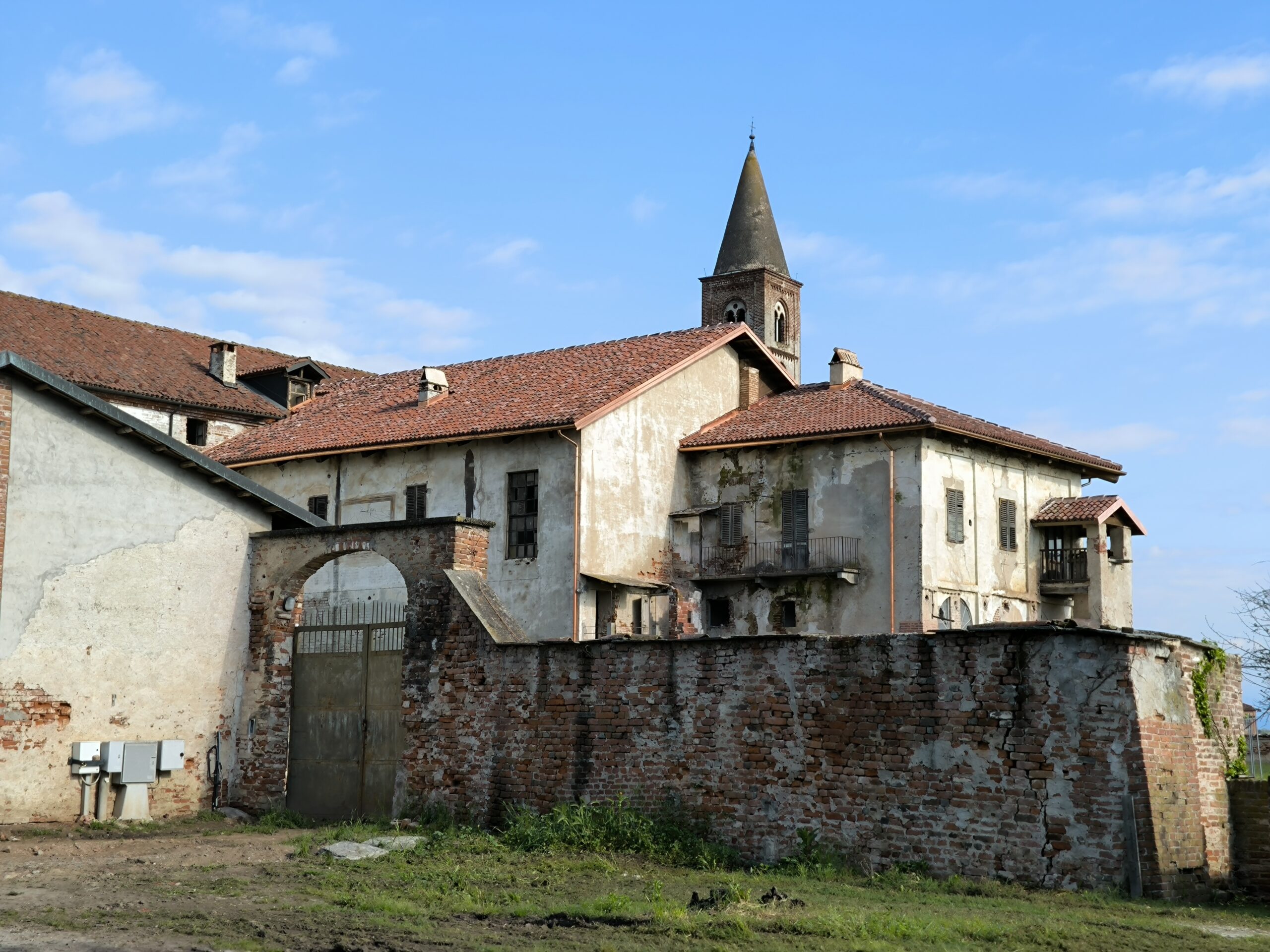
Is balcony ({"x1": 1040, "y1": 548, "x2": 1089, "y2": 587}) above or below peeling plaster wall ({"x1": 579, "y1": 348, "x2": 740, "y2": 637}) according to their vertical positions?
below

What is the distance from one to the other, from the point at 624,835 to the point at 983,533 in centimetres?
1727

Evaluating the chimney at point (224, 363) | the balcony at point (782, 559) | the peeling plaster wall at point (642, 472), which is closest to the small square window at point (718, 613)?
the balcony at point (782, 559)

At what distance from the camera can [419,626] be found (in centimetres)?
1605

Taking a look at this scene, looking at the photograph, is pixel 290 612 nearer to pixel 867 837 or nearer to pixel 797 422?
pixel 867 837

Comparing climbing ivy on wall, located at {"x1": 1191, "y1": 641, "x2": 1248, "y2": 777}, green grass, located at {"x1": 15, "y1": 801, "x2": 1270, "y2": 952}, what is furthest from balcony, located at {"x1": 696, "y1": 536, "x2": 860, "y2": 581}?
green grass, located at {"x1": 15, "y1": 801, "x2": 1270, "y2": 952}

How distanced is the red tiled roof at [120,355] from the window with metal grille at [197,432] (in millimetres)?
612

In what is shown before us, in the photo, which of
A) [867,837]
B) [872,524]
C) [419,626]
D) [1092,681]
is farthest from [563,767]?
[872,524]

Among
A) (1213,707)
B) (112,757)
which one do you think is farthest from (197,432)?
(1213,707)

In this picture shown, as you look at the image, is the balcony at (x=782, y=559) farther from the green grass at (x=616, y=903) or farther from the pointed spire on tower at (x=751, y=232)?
the pointed spire on tower at (x=751, y=232)

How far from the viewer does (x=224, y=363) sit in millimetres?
40219

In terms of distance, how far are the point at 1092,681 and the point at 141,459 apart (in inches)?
443

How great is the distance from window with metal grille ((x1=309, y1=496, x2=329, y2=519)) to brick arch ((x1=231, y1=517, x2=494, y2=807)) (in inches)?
501

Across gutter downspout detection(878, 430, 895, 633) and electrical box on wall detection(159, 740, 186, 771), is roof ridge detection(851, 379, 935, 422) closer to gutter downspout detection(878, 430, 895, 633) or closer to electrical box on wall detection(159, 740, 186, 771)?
gutter downspout detection(878, 430, 895, 633)

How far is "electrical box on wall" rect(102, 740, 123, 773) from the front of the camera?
1620 cm
